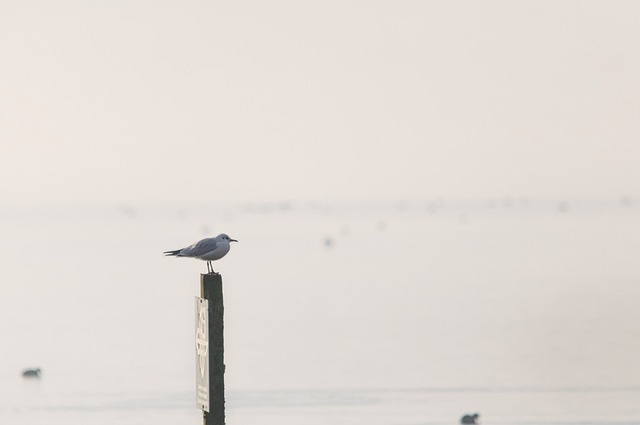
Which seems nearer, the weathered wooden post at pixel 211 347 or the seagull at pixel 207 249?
the weathered wooden post at pixel 211 347

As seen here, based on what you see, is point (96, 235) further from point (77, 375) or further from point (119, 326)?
point (77, 375)

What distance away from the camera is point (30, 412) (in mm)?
35344

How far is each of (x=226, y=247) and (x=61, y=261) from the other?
97.1m

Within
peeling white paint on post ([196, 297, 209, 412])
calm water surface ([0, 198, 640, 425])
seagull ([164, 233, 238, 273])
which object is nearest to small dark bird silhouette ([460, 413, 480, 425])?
calm water surface ([0, 198, 640, 425])

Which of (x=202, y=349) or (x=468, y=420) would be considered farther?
(x=468, y=420)

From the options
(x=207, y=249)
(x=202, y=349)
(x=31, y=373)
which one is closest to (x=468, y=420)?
(x=31, y=373)

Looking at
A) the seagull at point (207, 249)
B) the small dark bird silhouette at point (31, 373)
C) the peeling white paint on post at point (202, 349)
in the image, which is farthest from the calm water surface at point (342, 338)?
the peeling white paint on post at point (202, 349)

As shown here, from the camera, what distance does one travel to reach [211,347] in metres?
13.8

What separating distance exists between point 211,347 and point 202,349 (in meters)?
0.14

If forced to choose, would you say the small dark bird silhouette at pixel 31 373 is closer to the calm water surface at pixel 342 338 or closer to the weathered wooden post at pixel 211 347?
the calm water surface at pixel 342 338

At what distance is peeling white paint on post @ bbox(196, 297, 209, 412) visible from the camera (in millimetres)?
13867

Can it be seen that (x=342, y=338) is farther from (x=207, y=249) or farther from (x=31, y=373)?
(x=207, y=249)

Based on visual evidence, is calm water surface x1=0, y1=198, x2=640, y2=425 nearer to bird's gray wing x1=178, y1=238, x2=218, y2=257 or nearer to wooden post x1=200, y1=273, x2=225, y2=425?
bird's gray wing x1=178, y1=238, x2=218, y2=257

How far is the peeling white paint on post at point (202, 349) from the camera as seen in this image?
45.5ft
